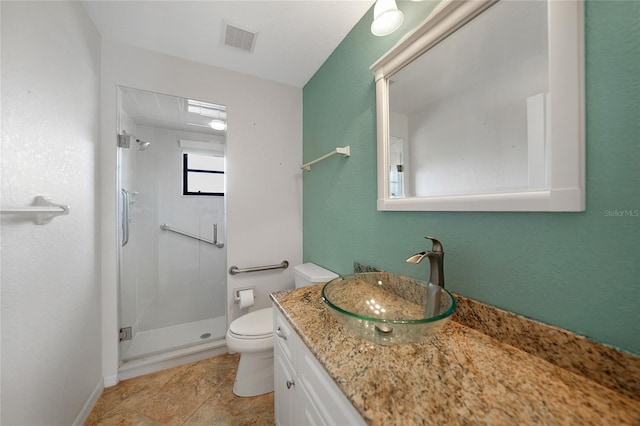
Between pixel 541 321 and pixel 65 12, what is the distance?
2370 mm

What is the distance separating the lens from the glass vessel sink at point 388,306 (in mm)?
674

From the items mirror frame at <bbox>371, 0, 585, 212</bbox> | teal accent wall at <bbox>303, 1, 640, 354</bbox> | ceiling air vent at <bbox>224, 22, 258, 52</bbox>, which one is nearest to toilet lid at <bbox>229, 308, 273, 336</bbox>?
teal accent wall at <bbox>303, 1, 640, 354</bbox>

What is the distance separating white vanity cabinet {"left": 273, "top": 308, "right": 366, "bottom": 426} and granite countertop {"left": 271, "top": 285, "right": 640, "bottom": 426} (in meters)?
0.07

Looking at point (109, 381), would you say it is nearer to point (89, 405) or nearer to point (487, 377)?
point (89, 405)

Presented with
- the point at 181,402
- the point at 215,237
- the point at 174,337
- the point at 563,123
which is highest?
the point at 563,123

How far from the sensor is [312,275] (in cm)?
161

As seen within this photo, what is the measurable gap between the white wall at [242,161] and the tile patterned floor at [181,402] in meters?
0.22

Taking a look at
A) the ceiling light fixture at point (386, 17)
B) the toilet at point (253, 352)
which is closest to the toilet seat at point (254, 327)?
the toilet at point (253, 352)

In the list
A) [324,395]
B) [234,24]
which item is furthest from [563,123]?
[234,24]

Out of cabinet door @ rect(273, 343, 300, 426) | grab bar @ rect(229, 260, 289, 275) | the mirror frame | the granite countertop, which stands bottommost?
cabinet door @ rect(273, 343, 300, 426)

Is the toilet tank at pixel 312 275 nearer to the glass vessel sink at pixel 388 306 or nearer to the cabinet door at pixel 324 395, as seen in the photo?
the glass vessel sink at pixel 388 306

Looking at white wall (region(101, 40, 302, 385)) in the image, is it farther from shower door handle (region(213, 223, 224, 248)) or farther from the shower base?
shower door handle (region(213, 223, 224, 248))

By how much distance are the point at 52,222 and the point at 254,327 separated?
1186 millimetres

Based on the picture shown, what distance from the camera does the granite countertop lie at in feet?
1.53
